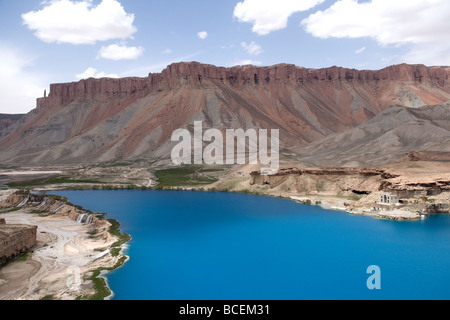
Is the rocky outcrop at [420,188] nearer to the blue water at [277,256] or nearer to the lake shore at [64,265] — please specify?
the blue water at [277,256]

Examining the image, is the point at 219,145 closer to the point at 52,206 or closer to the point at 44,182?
the point at 44,182

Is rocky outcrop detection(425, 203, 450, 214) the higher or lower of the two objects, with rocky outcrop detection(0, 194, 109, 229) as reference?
higher

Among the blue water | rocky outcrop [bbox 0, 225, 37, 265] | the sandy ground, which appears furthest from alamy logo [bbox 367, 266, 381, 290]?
rocky outcrop [bbox 0, 225, 37, 265]

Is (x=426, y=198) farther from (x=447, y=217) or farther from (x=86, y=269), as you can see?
(x=86, y=269)

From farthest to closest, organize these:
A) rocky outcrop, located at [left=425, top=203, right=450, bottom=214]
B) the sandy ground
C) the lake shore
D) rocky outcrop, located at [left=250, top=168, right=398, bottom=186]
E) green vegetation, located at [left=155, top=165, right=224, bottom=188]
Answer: green vegetation, located at [left=155, top=165, right=224, bottom=188] < rocky outcrop, located at [left=250, top=168, right=398, bottom=186] < rocky outcrop, located at [left=425, top=203, right=450, bottom=214] < the sandy ground < the lake shore

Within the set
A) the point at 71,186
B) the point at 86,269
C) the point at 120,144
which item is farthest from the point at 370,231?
the point at 120,144

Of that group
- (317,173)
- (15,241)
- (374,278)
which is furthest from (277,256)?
A: (317,173)

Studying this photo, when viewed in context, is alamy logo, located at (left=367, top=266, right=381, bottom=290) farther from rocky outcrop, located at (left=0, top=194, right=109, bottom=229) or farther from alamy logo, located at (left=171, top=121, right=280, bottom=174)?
alamy logo, located at (left=171, top=121, right=280, bottom=174)
